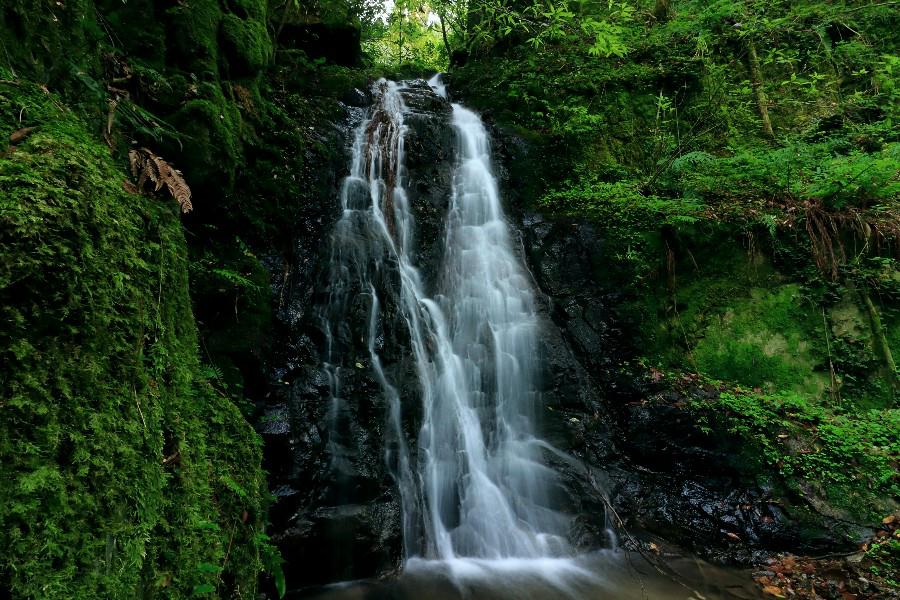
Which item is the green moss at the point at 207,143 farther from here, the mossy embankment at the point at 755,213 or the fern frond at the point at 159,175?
the mossy embankment at the point at 755,213

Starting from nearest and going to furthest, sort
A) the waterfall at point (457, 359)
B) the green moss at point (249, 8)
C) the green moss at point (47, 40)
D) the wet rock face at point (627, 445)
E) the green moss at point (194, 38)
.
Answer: the green moss at point (47, 40) → the green moss at point (194, 38) → the wet rock face at point (627, 445) → the waterfall at point (457, 359) → the green moss at point (249, 8)

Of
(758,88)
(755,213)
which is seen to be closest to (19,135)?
(755,213)

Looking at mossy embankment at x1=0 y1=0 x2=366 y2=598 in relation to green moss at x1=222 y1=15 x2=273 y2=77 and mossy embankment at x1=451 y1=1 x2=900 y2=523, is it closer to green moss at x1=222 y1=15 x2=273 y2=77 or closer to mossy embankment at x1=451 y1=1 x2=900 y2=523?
green moss at x1=222 y1=15 x2=273 y2=77

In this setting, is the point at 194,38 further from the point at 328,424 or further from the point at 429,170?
the point at 328,424

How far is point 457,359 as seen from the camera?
6.47m

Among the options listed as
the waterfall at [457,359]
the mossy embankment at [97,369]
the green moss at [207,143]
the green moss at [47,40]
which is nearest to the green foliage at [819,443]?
the waterfall at [457,359]

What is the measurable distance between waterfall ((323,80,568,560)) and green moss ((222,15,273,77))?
216 cm

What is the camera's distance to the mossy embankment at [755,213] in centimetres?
588

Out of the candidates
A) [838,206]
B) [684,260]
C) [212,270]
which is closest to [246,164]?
[212,270]

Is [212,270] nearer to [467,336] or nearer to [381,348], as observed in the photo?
[381,348]

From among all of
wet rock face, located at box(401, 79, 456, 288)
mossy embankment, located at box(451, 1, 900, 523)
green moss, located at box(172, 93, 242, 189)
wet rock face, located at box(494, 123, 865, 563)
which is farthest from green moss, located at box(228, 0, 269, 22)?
wet rock face, located at box(494, 123, 865, 563)

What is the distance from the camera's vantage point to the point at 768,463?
5.43 m

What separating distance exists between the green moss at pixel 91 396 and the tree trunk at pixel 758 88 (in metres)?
11.7

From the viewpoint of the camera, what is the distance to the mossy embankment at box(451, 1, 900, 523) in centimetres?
588
